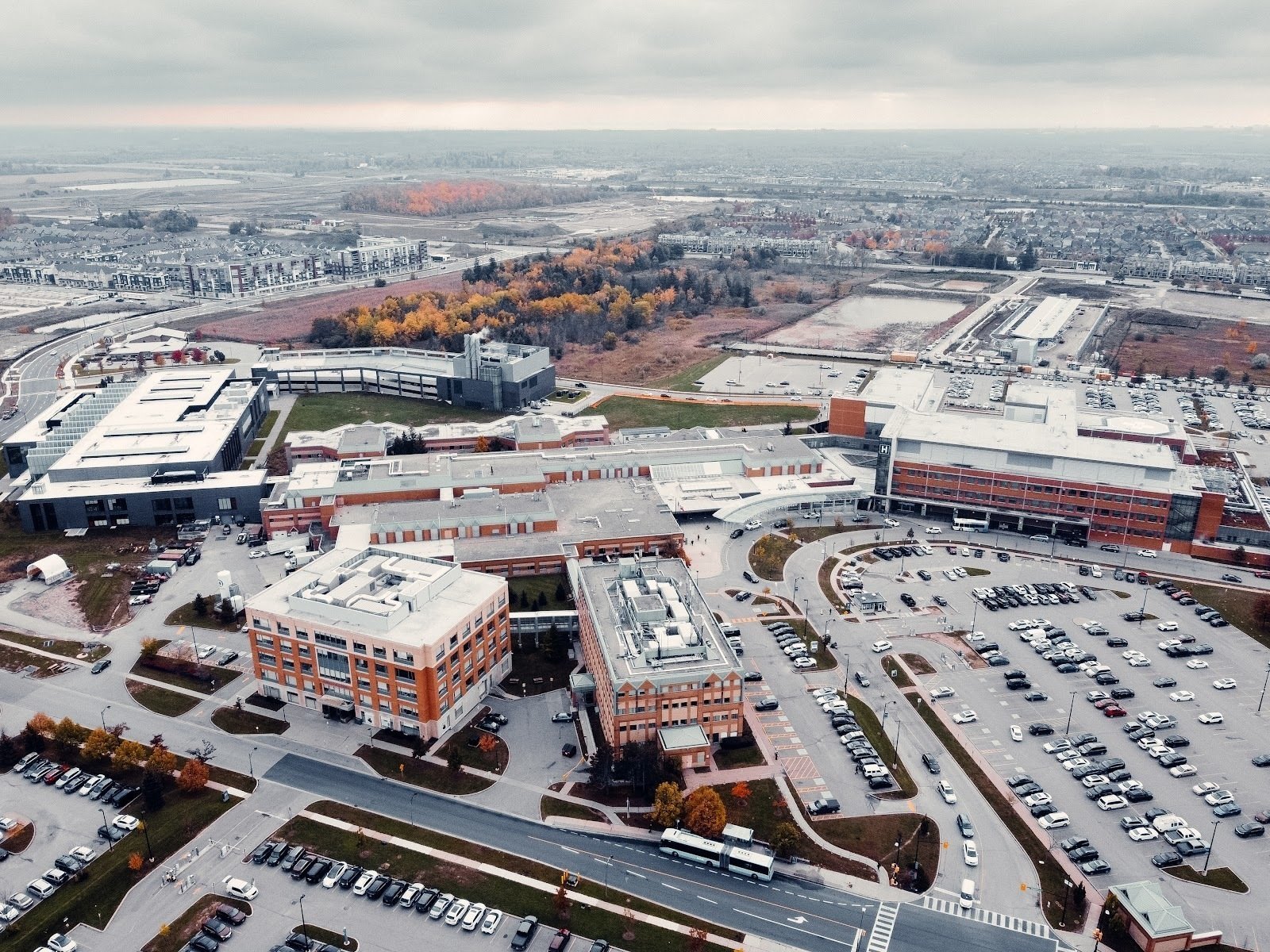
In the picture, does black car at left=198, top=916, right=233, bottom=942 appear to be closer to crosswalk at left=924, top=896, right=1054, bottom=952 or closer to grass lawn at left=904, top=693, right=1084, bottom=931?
crosswalk at left=924, top=896, right=1054, bottom=952

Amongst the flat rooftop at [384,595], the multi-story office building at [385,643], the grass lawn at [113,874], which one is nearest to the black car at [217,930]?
the grass lawn at [113,874]

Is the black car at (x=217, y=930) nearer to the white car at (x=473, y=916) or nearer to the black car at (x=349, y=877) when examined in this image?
the black car at (x=349, y=877)

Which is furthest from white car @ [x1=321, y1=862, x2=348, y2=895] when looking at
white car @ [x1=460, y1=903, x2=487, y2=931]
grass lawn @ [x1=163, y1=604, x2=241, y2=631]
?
grass lawn @ [x1=163, y1=604, x2=241, y2=631]

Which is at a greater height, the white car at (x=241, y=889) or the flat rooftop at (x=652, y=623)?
the flat rooftop at (x=652, y=623)

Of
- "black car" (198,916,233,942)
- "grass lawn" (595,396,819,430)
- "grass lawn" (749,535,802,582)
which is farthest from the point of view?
"grass lawn" (595,396,819,430)

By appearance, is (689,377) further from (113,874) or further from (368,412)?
(113,874)
